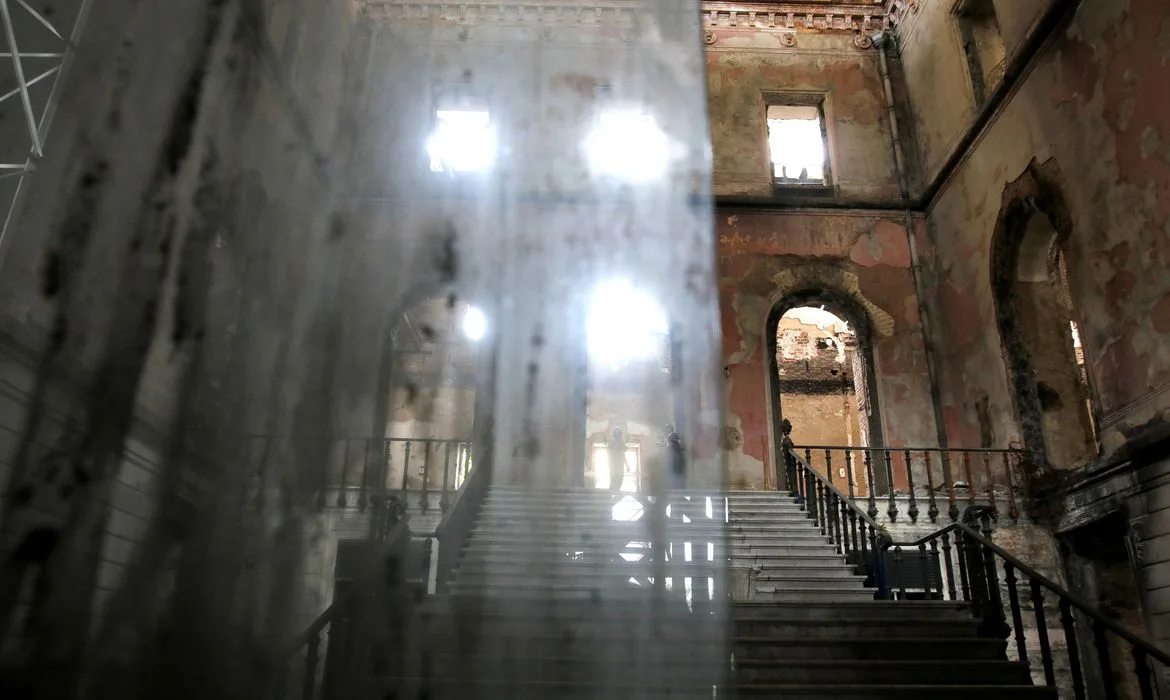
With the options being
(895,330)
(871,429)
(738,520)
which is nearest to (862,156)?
(895,330)

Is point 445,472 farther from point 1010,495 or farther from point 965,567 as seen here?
point 1010,495

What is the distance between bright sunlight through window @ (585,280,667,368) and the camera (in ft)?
4.92

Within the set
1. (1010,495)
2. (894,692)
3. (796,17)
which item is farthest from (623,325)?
(796,17)

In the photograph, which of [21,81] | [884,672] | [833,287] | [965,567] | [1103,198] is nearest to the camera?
[21,81]

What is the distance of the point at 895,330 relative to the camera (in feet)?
30.5

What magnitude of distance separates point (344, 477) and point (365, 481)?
48 millimetres

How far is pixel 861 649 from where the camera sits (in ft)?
12.3

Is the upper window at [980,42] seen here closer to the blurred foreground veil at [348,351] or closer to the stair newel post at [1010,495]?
the stair newel post at [1010,495]

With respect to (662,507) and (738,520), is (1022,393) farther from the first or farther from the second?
(662,507)

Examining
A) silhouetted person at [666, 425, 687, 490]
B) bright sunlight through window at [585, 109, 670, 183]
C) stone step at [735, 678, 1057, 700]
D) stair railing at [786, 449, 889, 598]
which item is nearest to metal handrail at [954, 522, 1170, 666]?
stone step at [735, 678, 1057, 700]

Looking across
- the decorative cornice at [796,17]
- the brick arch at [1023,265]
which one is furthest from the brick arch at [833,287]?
the decorative cornice at [796,17]

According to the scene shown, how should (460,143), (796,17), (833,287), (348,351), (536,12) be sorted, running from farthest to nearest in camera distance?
(796,17)
(833,287)
(536,12)
(460,143)
(348,351)

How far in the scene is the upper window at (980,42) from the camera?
8.66m

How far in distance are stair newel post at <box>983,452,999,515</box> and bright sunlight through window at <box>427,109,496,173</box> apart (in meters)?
6.38
